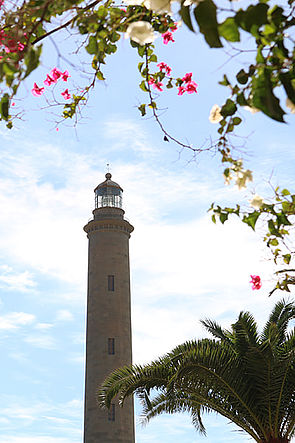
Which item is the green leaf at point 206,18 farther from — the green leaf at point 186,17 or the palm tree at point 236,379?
the palm tree at point 236,379

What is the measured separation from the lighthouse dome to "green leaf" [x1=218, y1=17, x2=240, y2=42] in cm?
3715

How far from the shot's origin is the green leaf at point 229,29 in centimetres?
247

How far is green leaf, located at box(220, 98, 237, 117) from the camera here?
3.78 metres

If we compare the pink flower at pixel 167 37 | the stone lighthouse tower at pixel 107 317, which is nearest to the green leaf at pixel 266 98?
the pink flower at pixel 167 37

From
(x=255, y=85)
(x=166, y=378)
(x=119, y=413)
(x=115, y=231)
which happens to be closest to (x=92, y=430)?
(x=119, y=413)

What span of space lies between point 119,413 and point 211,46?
33.3 m

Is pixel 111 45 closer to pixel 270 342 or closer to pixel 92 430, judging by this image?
pixel 270 342

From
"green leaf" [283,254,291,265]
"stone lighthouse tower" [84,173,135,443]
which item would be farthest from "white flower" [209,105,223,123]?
"stone lighthouse tower" [84,173,135,443]

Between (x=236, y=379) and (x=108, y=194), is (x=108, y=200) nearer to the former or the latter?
(x=108, y=194)

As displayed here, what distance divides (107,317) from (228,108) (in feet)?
105

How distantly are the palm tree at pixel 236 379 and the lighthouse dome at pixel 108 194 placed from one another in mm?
23905

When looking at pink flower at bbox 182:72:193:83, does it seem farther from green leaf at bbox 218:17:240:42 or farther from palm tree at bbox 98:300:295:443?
palm tree at bbox 98:300:295:443

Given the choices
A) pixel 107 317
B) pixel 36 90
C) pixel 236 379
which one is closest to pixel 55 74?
pixel 36 90

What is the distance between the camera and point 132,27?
2.77 meters
